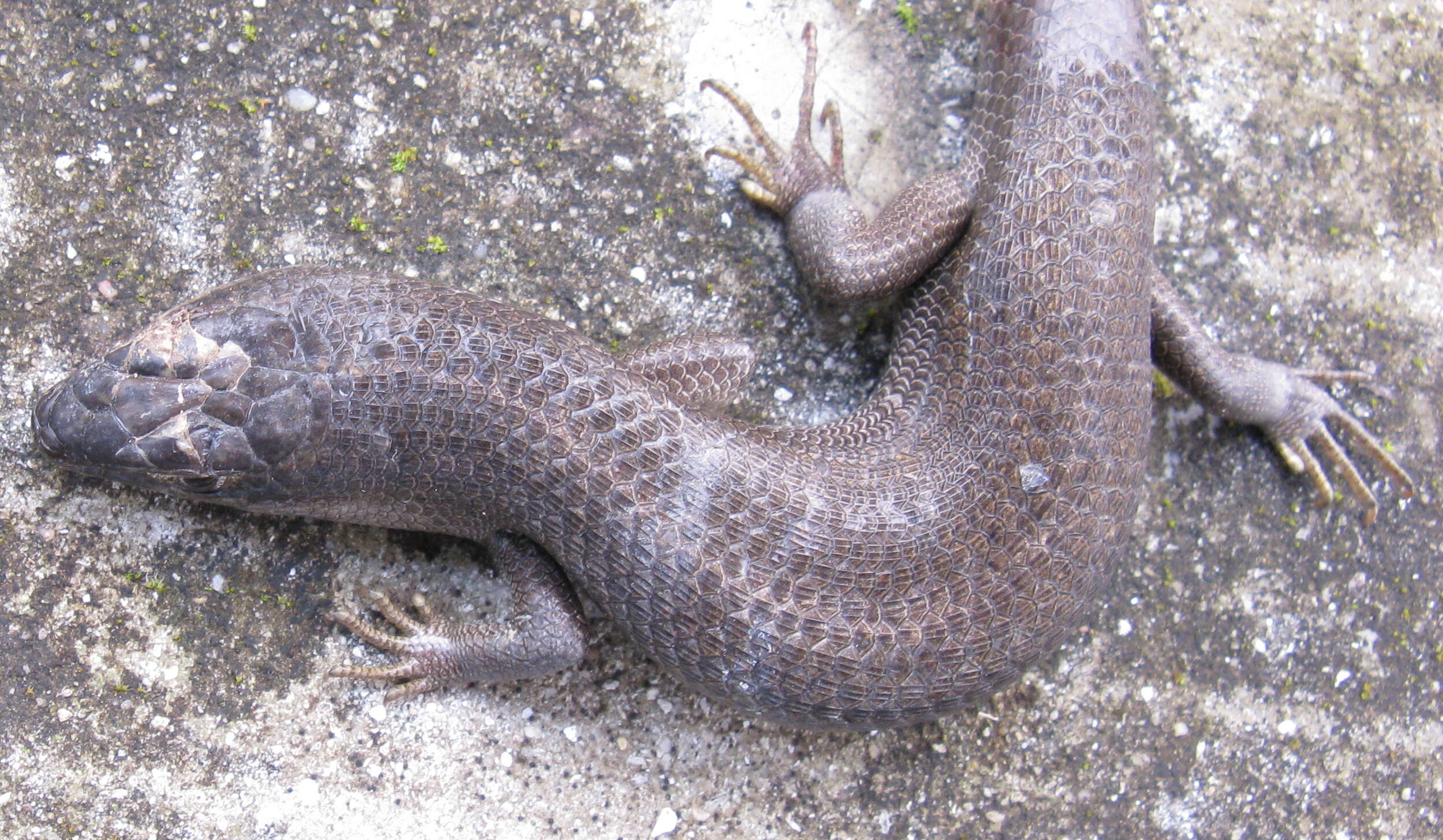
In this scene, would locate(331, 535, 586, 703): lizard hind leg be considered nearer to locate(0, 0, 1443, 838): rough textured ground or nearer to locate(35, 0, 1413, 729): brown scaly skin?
locate(35, 0, 1413, 729): brown scaly skin

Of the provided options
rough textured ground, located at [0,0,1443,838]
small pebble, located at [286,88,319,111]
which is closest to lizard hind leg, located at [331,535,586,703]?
rough textured ground, located at [0,0,1443,838]

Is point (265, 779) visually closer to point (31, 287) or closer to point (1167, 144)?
point (31, 287)

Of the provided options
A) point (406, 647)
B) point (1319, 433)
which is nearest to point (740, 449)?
point (406, 647)

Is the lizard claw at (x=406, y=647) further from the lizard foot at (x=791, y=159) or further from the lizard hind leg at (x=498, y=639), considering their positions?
the lizard foot at (x=791, y=159)

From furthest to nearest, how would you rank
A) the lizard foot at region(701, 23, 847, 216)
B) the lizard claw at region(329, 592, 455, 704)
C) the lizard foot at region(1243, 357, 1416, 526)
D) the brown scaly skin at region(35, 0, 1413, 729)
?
the lizard foot at region(1243, 357, 1416, 526), the lizard foot at region(701, 23, 847, 216), the lizard claw at region(329, 592, 455, 704), the brown scaly skin at region(35, 0, 1413, 729)

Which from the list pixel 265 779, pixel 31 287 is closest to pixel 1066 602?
pixel 265 779
